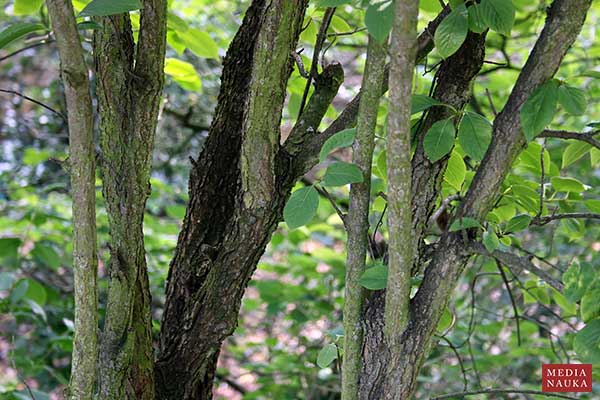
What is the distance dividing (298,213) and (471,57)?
0.28 metres

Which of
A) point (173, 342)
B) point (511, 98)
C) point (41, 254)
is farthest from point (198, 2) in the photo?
point (511, 98)

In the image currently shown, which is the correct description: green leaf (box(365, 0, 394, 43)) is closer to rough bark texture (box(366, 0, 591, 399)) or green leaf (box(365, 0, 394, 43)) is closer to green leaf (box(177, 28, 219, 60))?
rough bark texture (box(366, 0, 591, 399))

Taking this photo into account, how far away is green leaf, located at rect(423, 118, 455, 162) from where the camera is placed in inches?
28.9

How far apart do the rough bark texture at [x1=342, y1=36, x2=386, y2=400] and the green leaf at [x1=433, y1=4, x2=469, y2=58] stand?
0.19 feet

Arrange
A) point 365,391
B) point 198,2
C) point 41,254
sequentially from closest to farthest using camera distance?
point 365,391 < point 41,254 < point 198,2

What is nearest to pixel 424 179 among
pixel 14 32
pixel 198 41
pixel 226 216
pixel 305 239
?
pixel 226 216

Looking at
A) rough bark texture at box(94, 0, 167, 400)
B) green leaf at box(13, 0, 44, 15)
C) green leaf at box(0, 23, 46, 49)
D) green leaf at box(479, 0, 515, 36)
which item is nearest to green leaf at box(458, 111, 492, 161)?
green leaf at box(479, 0, 515, 36)

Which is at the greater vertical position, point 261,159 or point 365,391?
point 261,159

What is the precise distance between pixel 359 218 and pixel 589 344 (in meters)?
0.26

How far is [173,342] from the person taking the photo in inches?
37.7

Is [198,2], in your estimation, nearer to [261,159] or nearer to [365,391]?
[261,159]

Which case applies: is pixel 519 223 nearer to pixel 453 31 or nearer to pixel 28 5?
pixel 453 31

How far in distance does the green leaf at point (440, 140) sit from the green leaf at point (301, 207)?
5.1 inches

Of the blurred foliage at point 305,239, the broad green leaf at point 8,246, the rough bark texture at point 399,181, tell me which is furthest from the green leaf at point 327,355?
the broad green leaf at point 8,246
